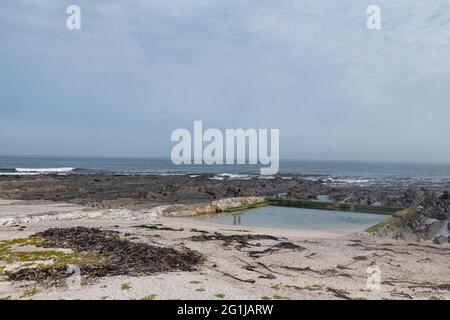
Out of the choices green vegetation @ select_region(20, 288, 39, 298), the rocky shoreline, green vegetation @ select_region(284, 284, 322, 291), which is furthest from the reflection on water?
green vegetation @ select_region(20, 288, 39, 298)

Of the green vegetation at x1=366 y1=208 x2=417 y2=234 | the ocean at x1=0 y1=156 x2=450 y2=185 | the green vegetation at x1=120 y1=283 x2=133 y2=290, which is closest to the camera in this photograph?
the green vegetation at x1=120 y1=283 x2=133 y2=290

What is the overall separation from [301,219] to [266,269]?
13835 mm

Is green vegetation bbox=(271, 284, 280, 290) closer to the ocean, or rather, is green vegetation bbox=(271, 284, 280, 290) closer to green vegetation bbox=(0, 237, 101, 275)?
green vegetation bbox=(0, 237, 101, 275)

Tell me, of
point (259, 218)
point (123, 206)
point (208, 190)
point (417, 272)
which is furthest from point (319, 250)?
point (208, 190)

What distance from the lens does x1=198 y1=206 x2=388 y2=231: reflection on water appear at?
22984 mm

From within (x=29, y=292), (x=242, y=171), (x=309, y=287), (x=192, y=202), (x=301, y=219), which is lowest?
(x=242, y=171)

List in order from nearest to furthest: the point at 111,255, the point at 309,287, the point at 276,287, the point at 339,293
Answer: the point at 339,293 → the point at 276,287 → the point at 309,287 → the point at 111,255

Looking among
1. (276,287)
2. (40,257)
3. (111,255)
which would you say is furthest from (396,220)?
(40,257)

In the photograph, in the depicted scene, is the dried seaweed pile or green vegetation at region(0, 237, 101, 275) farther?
green vegetation at region(0, 237, 101, 275)

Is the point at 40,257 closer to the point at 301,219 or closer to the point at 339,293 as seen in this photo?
the point at 339,293

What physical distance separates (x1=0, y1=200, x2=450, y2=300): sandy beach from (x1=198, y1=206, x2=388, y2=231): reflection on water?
9.41 ft

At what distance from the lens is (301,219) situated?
82.7 ft

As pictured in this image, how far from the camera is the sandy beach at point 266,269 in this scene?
9250mm

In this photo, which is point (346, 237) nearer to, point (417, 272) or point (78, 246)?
point (417, 272)
